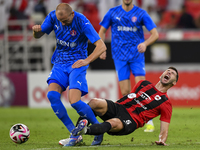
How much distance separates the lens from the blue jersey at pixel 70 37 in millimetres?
5605

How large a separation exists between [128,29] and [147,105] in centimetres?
253

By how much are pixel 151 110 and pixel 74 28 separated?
166 centimetres

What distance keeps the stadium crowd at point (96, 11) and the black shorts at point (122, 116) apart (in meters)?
10.5

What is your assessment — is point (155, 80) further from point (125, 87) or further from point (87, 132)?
point (87, 132)

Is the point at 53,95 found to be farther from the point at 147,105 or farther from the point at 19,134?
the point at 147,105

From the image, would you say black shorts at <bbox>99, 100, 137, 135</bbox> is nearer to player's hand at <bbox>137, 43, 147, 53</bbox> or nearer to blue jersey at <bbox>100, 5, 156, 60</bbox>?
player's hand at <bbox>137, 43, 147, 53</bbox>

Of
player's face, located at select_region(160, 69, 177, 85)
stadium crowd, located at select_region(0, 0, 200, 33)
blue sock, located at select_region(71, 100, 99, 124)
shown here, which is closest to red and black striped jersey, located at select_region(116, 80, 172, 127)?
player's face, located at select_region(160, 69, 177, 85)

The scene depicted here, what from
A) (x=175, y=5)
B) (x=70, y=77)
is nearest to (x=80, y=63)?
(x=70, y=77)

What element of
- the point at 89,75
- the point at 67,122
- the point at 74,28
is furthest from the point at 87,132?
the point at 89,75

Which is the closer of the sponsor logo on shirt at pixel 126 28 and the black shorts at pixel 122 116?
the black shorts at pixel 122 116

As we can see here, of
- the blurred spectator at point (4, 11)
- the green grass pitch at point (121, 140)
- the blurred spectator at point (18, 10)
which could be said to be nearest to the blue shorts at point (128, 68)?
the green grass pitch at point (121, 140)

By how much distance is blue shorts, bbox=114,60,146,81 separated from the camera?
299 inches

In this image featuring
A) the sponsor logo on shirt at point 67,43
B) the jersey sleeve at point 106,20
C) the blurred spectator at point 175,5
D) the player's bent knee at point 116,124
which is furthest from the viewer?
the blurred spectator at point 175,5

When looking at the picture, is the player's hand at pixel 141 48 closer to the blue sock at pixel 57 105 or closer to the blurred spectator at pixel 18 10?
the blue sock at pixel 57 105
